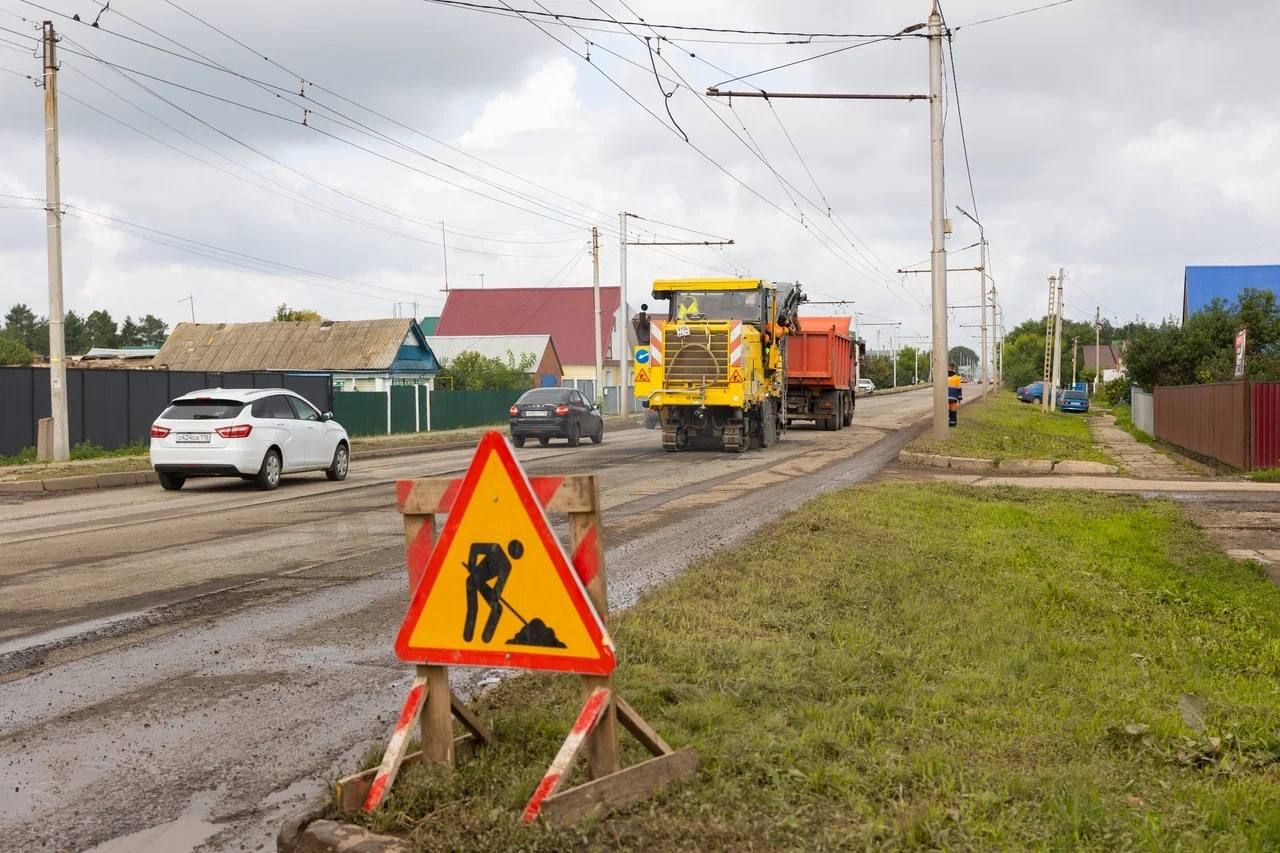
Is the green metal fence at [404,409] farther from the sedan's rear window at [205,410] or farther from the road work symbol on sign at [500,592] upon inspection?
the road work symbol on sign at [500,592]

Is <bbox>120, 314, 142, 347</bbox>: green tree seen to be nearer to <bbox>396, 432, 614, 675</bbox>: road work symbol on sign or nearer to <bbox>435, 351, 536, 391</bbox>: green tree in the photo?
<bbox>435, 351, 536, 391</bbox>: green tree

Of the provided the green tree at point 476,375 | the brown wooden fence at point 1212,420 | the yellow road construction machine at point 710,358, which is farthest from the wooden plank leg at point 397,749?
the green tree at point 476,375

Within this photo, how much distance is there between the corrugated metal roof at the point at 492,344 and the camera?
7112 centimetres

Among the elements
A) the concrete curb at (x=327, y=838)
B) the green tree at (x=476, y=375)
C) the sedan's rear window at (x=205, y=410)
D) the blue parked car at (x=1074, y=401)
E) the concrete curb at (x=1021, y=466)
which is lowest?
the concrete curb at (x=327, y=838)

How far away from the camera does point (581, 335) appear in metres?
79.8

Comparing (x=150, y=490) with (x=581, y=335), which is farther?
(x=581, y=335)

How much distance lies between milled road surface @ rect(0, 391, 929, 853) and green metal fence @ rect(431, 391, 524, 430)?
26156 millimetres

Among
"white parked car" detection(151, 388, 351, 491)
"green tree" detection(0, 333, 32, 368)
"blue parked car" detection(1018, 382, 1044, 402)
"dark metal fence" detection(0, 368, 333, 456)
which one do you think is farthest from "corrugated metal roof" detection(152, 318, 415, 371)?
"blue parked car" detection(1018, 382, 1044, 402)

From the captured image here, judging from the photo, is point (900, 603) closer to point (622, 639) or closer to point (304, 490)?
point (622, 639)

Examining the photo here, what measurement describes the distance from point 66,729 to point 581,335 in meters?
74.6

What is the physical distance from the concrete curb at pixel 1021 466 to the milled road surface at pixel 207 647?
5.06m

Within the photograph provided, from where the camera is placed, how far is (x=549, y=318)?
81.7 m

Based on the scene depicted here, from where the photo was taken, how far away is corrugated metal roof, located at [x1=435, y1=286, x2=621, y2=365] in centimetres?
8012

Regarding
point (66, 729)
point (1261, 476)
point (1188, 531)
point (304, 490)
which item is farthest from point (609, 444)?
point (66, 729)
